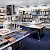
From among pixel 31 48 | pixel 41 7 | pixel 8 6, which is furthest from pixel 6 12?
pixel 31 48

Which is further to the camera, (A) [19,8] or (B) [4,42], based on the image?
(A) [19,8]

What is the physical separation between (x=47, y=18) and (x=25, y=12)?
214cm

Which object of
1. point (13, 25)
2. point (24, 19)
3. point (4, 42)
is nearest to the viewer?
point (4, 42)

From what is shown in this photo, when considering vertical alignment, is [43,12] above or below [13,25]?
above

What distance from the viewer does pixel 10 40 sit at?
→ 2674 millimetres

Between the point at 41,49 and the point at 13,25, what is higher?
the point at 13,25

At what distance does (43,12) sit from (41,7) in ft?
1.73

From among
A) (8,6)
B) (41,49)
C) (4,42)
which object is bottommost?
(41,49)

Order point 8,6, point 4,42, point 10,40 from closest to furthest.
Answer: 1. point 4,42
2. point 10,40
3. point 8,6

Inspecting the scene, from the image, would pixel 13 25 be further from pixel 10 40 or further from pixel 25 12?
pixel 25 12

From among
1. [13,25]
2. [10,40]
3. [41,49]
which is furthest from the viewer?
[41,49]

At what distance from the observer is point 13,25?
132 inches

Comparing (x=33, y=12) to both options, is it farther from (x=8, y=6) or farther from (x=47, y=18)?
(x=8, y=6)

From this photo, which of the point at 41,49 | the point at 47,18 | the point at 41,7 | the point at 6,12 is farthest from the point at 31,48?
the point at 6,12
